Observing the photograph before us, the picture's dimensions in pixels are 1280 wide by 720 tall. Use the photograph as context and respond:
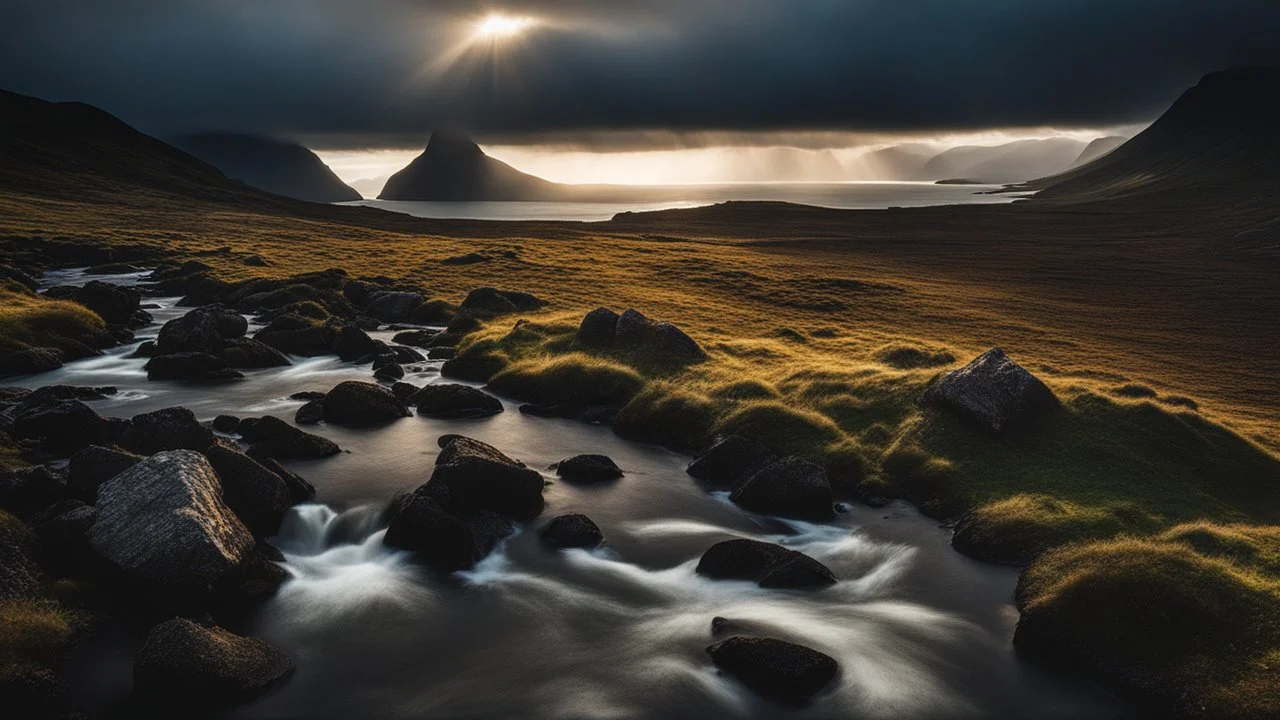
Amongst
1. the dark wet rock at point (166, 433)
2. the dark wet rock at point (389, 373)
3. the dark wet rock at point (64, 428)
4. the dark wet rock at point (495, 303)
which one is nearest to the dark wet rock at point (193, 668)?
the dark wet rock at point (166, 433)

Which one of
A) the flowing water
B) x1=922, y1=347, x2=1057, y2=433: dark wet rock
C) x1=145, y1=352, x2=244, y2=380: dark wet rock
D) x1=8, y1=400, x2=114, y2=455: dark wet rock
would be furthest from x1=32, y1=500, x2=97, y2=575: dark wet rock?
x1=922, y1=347, x2=1057, y2=433: dark wet rock

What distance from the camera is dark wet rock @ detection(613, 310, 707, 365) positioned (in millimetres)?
43594

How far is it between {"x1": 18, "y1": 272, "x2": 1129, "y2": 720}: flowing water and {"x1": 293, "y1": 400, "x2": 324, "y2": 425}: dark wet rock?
603 cm

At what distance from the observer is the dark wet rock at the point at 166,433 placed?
27078 mm

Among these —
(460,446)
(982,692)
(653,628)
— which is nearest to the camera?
(982,692)

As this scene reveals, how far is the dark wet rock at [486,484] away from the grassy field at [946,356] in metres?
10.1

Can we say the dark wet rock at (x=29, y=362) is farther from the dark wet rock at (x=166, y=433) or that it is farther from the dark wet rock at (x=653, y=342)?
the dark wet rock at (x=653, y=342)

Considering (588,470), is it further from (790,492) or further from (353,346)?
(353,346)

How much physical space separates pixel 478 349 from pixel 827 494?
2675cm

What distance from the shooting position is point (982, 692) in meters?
→ 18.0

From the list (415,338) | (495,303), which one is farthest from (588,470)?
(495,303)

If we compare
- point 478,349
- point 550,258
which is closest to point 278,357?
point 478,349

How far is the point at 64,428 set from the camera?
28.5 meters

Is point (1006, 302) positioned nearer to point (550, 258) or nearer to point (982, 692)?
point (550, 258)
